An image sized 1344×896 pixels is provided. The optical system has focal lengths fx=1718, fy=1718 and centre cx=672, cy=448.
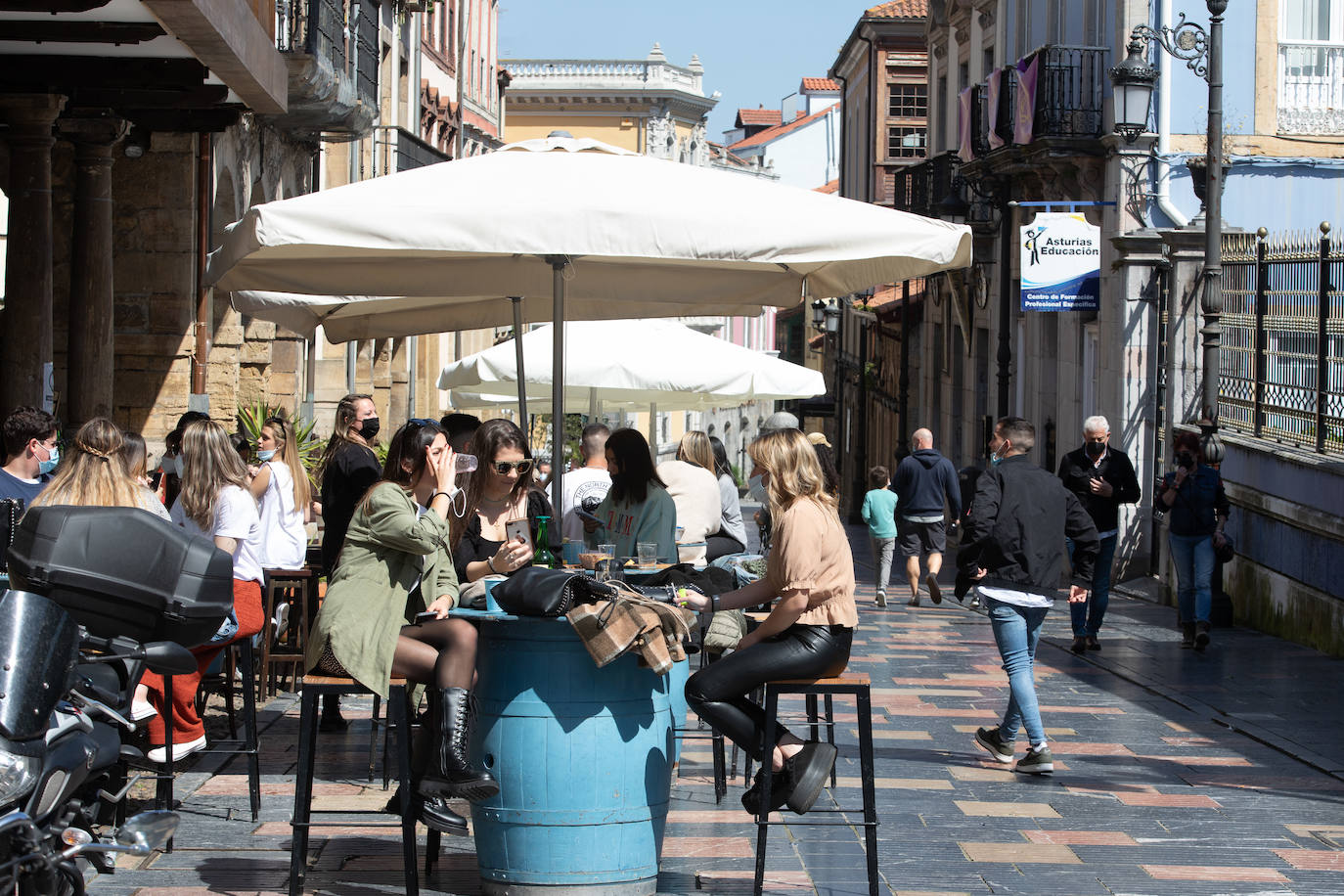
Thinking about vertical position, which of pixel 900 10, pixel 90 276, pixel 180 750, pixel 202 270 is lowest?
pixel 180 750

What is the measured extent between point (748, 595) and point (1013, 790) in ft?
7.65

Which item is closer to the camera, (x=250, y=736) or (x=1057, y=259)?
(x=250, y=736)

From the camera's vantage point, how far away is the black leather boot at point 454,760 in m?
5.70

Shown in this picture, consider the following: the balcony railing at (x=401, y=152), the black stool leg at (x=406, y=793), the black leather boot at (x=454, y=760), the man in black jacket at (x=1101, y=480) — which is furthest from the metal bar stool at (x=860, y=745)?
the balcony railing at (x=401, y=152)

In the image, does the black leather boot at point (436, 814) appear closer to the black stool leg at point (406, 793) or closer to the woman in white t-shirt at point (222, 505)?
the black stool leg at point (406, 793)

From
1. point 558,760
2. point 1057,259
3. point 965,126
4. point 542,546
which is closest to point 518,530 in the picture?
point 542,546

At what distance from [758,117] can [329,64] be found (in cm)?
7809

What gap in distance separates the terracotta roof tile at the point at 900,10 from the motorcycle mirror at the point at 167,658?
44400 mm

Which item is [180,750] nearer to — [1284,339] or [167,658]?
[167,658]

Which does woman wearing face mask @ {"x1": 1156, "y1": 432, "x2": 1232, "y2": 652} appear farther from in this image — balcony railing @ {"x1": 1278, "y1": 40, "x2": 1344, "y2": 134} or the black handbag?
the black handbag

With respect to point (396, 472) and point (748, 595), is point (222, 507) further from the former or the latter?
point (748, 595)

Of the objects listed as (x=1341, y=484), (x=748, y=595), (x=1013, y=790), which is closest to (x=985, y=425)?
(x=1341, y=484)

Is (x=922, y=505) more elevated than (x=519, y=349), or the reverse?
(x=519, y=349)

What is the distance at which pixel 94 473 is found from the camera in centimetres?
668
